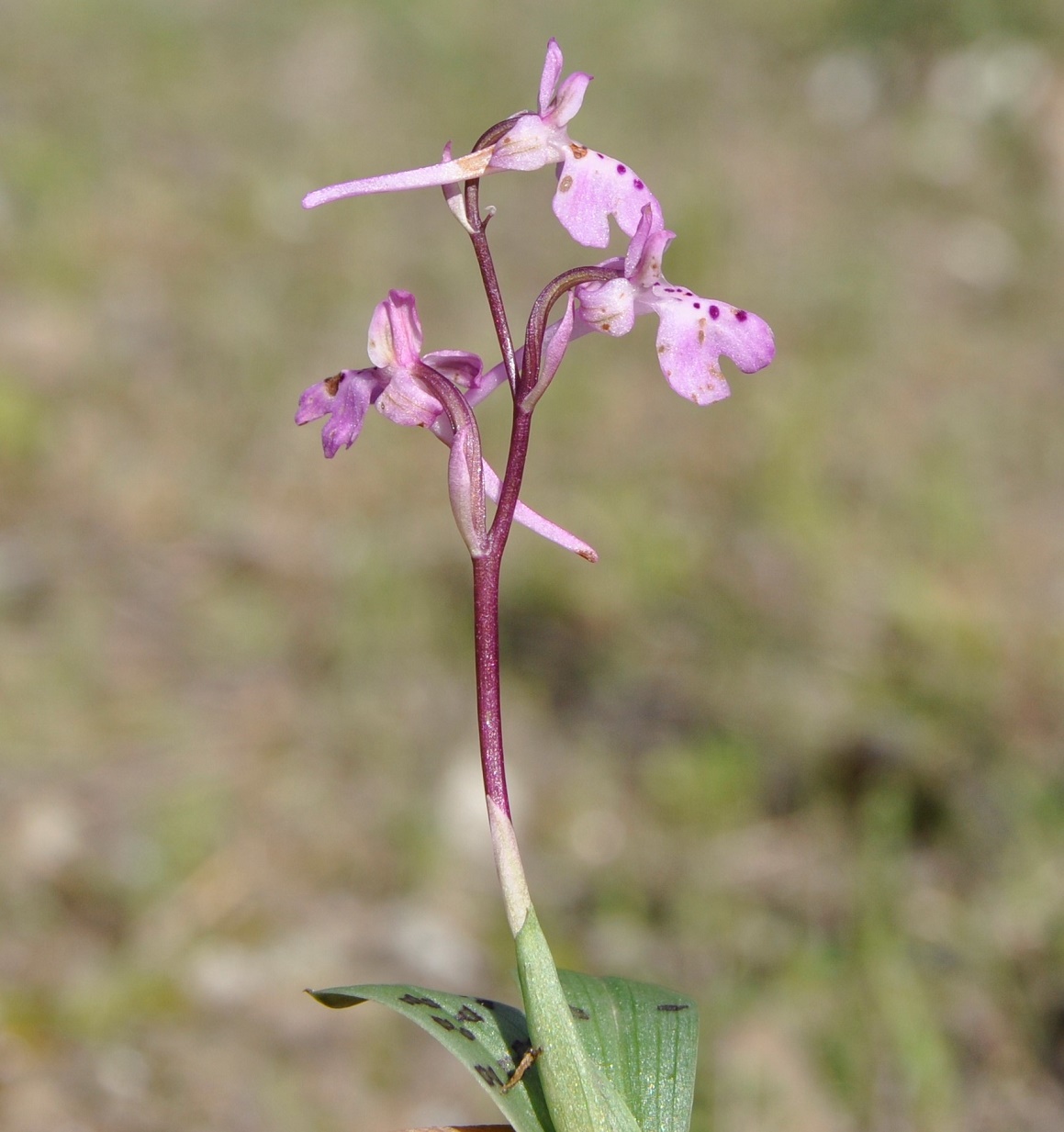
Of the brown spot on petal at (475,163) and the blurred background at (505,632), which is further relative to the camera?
the blurred background at (505,632)

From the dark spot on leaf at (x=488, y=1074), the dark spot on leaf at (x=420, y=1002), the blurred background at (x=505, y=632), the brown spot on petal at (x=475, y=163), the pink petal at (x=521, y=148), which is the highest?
the blurred background at (x=505, y=632)

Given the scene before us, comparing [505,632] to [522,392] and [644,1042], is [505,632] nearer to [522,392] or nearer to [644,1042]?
[644,1042]

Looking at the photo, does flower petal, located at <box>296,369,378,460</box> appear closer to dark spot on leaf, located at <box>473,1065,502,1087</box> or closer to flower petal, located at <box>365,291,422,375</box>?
flower petal, located at <box>365,291,422,375</box>

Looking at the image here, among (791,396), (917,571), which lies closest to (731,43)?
(791,396)

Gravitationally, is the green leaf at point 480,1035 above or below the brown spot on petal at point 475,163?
below

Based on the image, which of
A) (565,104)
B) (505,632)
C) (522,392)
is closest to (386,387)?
(522,392)

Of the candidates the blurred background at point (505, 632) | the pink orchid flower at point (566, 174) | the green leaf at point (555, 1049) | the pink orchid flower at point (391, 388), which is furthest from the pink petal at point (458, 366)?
the blurred background at point (505, 632)

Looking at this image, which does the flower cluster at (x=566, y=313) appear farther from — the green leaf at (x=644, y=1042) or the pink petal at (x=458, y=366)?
the green leaf at (x=644, y=1042)

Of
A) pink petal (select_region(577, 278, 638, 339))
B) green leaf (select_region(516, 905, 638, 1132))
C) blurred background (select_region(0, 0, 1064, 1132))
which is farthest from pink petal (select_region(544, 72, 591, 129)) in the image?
blurred background (select_region(0, 0, 1064, 1132))
